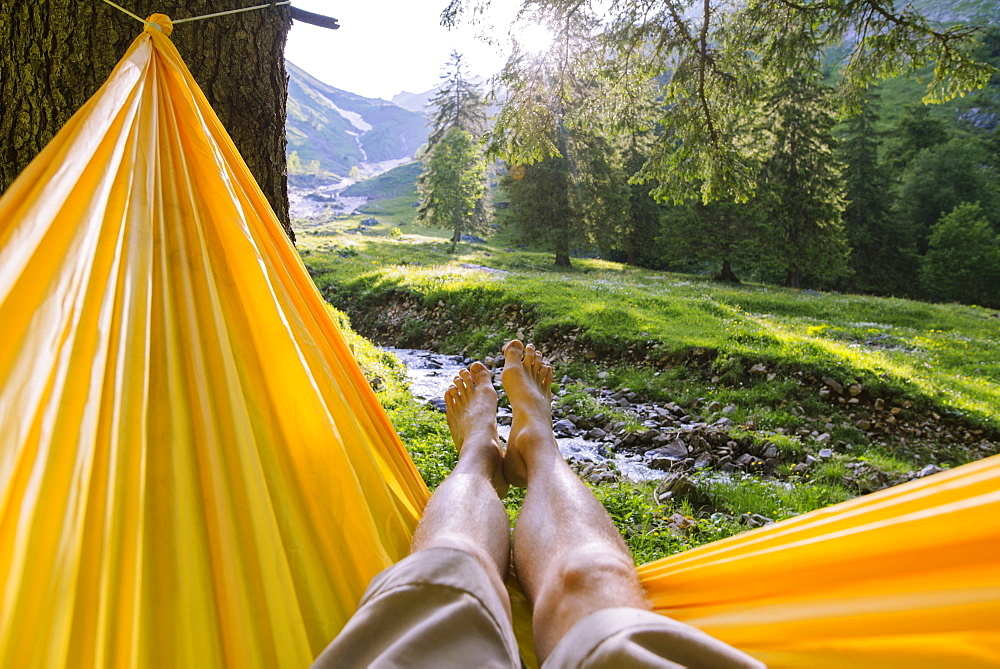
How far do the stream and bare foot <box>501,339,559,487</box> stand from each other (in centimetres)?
89

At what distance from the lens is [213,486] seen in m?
0.95

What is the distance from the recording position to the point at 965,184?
23.3 m

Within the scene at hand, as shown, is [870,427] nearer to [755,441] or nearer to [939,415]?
[939,415]

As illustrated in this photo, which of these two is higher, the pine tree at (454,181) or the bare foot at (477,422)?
the pine tree at (454,181)

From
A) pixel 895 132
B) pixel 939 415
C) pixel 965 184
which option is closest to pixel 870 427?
pixel 939 415

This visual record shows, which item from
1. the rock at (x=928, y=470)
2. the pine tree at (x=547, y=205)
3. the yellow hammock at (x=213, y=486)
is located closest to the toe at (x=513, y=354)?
the yellow hammock at (x=213, y=486)

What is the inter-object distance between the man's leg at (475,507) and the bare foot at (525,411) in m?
0.07

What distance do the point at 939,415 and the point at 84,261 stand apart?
17.5 ft

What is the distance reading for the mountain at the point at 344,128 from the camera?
344 ft

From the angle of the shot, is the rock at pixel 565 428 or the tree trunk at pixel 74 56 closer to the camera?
the tree trunk at pixel 74 56

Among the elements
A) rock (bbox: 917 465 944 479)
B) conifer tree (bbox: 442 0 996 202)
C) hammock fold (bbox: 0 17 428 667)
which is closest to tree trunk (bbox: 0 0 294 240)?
hammock fold (bbox: 0 17 428 667)

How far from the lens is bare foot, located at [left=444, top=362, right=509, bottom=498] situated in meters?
1.67

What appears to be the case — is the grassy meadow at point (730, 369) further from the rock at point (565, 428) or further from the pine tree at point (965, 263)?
the pine tree at point (965, 263)

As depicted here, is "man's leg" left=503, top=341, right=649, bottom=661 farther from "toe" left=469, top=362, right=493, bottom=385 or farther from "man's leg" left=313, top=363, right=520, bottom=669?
"toe" left=469, top=362, right=493, bottom=385
